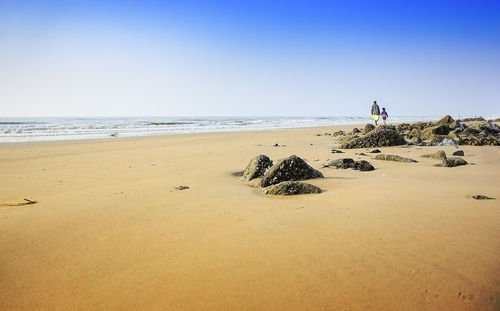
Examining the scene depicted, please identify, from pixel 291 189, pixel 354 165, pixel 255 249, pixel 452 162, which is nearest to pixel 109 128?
pixel 354 165

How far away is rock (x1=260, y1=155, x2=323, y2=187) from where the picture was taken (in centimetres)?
465

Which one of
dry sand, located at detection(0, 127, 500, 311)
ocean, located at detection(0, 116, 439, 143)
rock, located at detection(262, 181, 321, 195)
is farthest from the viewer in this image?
ocean, located at detection(0, 116, 439, 143)

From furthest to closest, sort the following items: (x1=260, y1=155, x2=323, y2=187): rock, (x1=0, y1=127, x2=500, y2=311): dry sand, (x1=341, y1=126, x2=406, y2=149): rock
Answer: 1. (x1=341, y1=126, x2=406, y2=149): rock
2. (x1=260, y1=155, x2=323, y2=187): rock
3. (x1=0, y1=127, x2=500, y2=311): dry sand

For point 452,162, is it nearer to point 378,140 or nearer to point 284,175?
point 284,175

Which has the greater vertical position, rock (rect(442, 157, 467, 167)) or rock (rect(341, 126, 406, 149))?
rock (rect(341, 126, 406, 149))

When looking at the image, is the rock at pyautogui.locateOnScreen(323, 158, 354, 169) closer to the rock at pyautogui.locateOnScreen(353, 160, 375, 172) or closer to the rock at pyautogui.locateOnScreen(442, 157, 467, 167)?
the rock at pyautogui.locateOnScreen(353, 160, 375, 172)

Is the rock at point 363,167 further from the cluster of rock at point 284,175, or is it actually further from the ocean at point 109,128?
the ocean at point 109,128

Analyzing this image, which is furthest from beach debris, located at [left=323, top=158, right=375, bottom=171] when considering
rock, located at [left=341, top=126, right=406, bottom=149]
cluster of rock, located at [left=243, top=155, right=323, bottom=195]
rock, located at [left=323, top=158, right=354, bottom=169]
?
rock, located at [left=341, top=126, right=406, bottom=149]

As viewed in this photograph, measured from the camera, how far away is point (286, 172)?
15.4 ft

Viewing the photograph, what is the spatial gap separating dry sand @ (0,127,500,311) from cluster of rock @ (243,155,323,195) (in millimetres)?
208

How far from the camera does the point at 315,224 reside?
283 cm

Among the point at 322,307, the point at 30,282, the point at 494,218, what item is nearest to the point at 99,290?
the point at 30,282

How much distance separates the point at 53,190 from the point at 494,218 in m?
5.30

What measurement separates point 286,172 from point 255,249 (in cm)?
242
